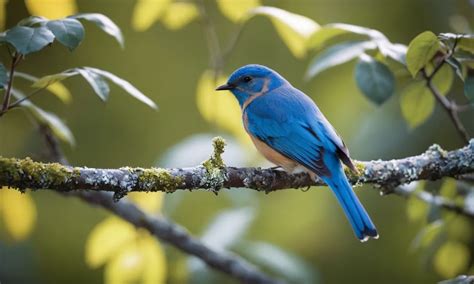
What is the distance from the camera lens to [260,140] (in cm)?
391

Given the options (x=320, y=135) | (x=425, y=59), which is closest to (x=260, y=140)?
(x=320, y=135)

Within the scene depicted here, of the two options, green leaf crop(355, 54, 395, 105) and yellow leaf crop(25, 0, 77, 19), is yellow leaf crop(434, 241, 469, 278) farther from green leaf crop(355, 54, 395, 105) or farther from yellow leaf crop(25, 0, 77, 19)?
yellow leaf crop(25, 0, 77, 19)

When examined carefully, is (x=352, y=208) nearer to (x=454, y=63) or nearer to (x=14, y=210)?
(x=454, y=63)

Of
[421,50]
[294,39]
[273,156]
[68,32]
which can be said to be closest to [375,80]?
[421,50]

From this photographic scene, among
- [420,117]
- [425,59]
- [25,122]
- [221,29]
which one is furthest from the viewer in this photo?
[221,29]

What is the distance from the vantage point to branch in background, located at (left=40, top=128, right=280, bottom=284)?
4.03m

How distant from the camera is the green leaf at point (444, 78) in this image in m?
3.36

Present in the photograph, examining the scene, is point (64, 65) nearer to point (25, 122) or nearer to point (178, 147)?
point (25, 122)

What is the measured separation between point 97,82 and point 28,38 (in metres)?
0.37

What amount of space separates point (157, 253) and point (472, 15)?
3939mm

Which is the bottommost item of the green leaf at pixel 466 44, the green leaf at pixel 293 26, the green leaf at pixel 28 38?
the green leaf at pixel 28 38

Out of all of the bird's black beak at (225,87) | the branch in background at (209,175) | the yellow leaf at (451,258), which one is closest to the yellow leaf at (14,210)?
the bird's black beak at (225,87)

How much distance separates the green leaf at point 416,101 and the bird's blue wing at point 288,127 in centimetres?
50

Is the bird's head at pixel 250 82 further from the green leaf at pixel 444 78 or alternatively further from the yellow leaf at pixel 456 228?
the yellow leaf at pixel 456 228
